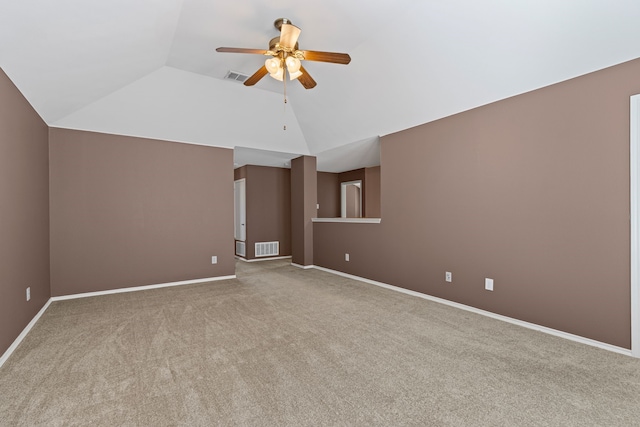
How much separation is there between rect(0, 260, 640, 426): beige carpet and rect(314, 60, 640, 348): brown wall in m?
0.36

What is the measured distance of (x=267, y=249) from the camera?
25.0ft

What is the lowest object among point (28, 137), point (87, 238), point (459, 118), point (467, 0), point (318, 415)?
point (318, 415)

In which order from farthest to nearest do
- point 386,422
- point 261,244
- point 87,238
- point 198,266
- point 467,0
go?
1. point 261,244
2. point 198,266
3. point 87,238
4. point 467,0
5. point 386,422

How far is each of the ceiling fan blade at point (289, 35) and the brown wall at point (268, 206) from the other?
476 cm

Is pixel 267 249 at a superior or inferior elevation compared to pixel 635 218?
inferior

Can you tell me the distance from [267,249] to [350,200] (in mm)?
2732

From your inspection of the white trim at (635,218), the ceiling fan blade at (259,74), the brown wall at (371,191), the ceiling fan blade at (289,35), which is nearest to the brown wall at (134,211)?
the ceiling fan blade at (259,74)

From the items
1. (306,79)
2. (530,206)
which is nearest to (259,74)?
(306,79)

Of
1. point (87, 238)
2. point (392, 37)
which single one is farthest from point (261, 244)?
point (392, 37)

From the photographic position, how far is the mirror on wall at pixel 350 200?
8.58m

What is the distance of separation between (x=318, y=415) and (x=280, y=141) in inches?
189

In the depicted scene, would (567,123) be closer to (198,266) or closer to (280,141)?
(280,141)

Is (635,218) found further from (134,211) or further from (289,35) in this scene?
(134,211)

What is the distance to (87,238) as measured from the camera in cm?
422
